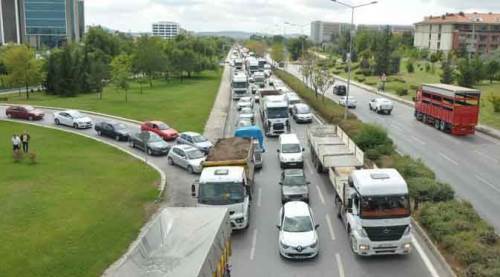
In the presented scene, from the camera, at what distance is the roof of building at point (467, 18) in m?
135

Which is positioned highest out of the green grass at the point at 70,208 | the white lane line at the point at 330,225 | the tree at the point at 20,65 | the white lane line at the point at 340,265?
the tree at the point at 20,65

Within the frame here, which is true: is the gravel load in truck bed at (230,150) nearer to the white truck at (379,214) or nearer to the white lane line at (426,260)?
the white truck at (379,214)

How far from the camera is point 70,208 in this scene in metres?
22.0

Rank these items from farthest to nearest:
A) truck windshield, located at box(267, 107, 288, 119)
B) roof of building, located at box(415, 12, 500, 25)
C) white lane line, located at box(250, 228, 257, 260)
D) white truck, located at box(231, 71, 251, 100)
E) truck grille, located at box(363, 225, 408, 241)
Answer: roof of building, located at box(415, 12, 500, 25)
white truck, located at box(231, 71, 251, 100)
truck windshield, located at box(267, 107, 288, 119)
white lane line, located at box(250, 228, 257, 260)
truck grille, located at box(363, 225, 408, 241)

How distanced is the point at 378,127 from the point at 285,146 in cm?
614

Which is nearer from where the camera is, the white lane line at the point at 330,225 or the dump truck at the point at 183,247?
the dump truck at the point at 183,247

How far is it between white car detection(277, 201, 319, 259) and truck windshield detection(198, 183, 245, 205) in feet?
6.91

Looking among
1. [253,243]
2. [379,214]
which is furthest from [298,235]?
[379,214]

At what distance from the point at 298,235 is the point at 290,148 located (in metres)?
13.6

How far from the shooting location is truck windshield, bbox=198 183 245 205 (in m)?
20.2

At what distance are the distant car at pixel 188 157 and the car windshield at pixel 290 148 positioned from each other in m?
4.92

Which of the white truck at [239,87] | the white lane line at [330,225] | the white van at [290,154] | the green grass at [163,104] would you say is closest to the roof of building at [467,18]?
the green grass at [163,104]

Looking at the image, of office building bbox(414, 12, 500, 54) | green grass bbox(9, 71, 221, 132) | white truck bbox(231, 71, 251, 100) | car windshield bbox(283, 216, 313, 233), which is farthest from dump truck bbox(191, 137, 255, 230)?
office building bbox(414, 12, 500, 54)

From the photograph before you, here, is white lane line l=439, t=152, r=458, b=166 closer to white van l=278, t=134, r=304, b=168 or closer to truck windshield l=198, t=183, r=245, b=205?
white van l=278, t=134, r=304, b=168
